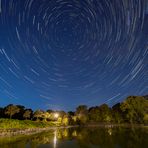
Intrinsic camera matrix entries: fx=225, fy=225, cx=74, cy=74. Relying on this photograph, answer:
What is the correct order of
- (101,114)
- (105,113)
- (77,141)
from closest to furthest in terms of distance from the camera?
(77,141) < (105,113) < (101,114)

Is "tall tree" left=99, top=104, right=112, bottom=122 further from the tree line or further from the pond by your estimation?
the pond

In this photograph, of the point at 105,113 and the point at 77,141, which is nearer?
the point at 77,141

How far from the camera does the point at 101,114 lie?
121562mm

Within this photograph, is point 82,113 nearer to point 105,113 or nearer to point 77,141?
point 105,113

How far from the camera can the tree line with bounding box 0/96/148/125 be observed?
303 feet

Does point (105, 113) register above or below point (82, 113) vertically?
below

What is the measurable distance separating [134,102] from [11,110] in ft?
168

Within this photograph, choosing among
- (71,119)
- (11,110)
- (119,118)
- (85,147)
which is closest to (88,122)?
(71,119)

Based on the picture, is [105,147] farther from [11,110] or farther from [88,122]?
[88,122]

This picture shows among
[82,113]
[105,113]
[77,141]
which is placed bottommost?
[77,141]

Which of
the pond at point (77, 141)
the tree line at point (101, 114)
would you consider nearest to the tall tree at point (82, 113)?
the tree line at point (101, 114)

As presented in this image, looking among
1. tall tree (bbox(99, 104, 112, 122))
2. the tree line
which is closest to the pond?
the tree line

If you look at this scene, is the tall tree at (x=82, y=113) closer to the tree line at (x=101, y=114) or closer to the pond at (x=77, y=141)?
the tree line at (x=101, y=114)

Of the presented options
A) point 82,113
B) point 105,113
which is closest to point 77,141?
point 105,113
